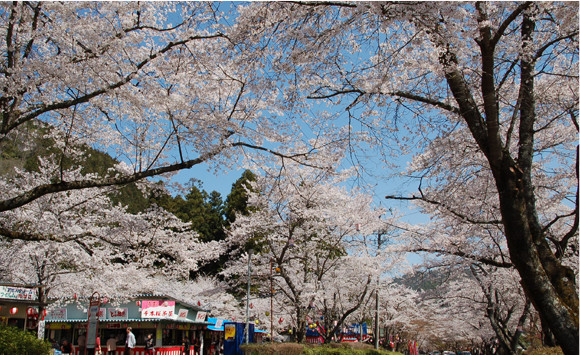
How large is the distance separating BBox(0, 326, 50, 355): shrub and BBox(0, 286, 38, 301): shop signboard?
158 inches

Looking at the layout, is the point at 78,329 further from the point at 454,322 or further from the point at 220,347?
the point at 454,322

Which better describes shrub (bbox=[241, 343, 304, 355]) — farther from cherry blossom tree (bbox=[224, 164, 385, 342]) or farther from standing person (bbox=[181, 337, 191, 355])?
standing person (bbox=[181, 337, 191, 355])

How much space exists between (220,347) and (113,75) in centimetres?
2415

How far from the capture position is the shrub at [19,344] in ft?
26.5

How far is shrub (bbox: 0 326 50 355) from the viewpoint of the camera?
806 centimetres

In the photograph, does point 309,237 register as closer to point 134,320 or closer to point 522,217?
point 134,320

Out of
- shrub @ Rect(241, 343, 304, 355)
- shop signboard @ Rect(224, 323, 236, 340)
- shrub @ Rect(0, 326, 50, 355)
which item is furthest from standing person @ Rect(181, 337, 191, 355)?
shrub @ Rect(0, 326, 50, 355)

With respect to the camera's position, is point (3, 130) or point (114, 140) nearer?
point (3, 130)

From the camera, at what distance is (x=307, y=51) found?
16.4 feet

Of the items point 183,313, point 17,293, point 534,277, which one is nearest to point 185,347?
point 183,313

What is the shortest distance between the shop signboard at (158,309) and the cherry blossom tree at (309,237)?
322 cm

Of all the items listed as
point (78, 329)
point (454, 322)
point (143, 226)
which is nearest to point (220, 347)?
point (78, 329)

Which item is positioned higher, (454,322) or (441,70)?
(441,70)

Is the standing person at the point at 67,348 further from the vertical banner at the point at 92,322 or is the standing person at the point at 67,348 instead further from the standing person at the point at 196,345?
the standing person at the point at 196,345
